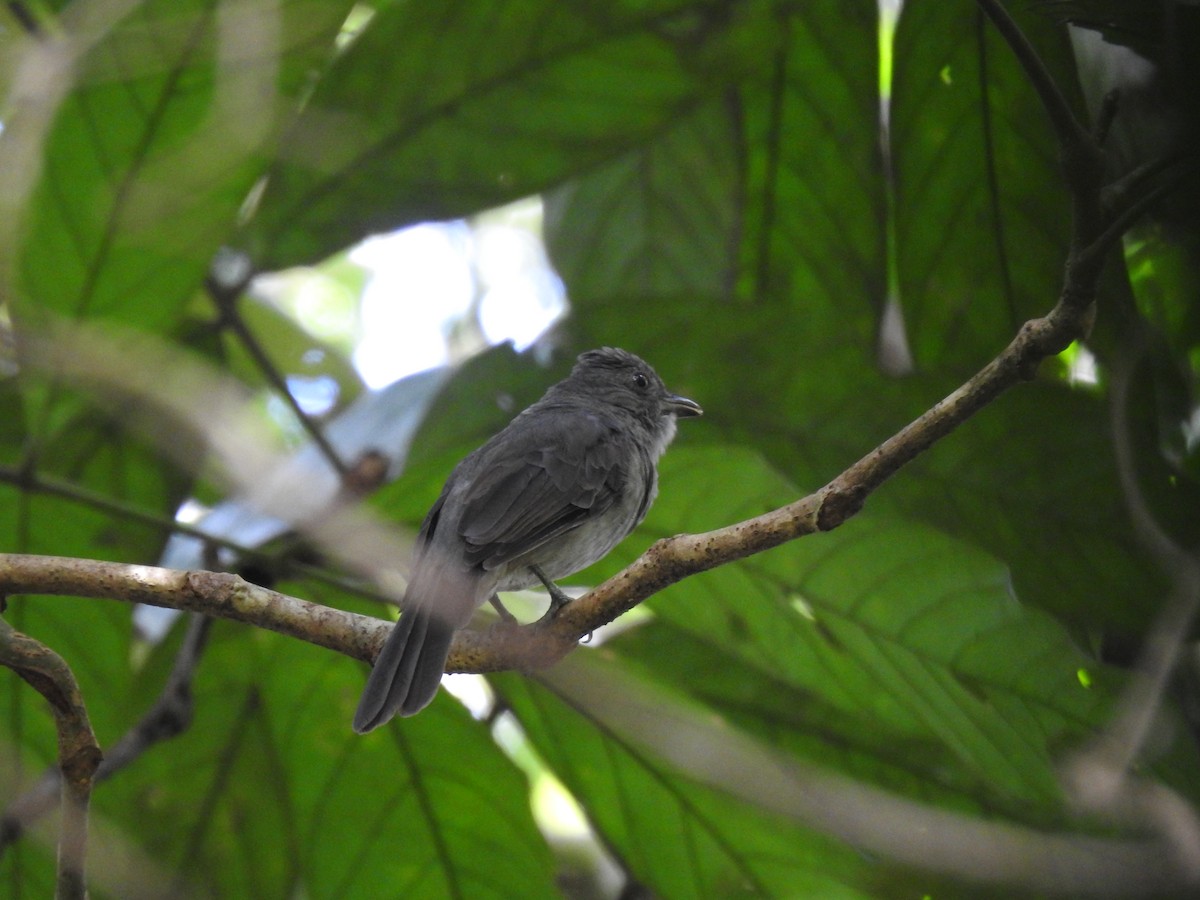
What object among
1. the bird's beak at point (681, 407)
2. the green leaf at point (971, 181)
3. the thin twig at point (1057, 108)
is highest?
the thin twig at point (1057, 108)

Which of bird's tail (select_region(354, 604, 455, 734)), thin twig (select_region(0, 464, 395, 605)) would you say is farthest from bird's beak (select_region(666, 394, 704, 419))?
bird's tail (select_region(354, 604, 455, 734))

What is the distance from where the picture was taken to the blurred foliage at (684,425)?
9.04 ft

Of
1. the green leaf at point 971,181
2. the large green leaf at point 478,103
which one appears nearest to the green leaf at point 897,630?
the green leaf at point 971,181

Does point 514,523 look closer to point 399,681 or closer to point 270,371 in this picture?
point 399,681

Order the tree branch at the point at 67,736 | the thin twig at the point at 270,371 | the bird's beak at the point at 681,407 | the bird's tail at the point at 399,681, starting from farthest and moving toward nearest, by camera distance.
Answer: the thin twig at the point at 270,371, the bird's beak at the point at 681,407, the bird's tail at the point at 399,681, the tree branch at the point at 67,736

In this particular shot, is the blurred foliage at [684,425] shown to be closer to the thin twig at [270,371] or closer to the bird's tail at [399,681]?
the thin twig at [270,371]

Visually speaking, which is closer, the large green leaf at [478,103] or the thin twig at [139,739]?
the thin twig at [139,739]

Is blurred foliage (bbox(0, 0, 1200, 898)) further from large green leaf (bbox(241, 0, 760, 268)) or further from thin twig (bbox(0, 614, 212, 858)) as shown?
thin twig (bbox(0, 614, 212, 858))

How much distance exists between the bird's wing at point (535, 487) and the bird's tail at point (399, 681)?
0.48 meters

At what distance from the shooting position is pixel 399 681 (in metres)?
2.39

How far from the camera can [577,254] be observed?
172 inches

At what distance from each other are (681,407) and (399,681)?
1.53 m

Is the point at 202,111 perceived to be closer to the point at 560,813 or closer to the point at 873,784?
the point at 873,784

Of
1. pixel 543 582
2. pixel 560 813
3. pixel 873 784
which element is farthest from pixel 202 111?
pixel 560 813
